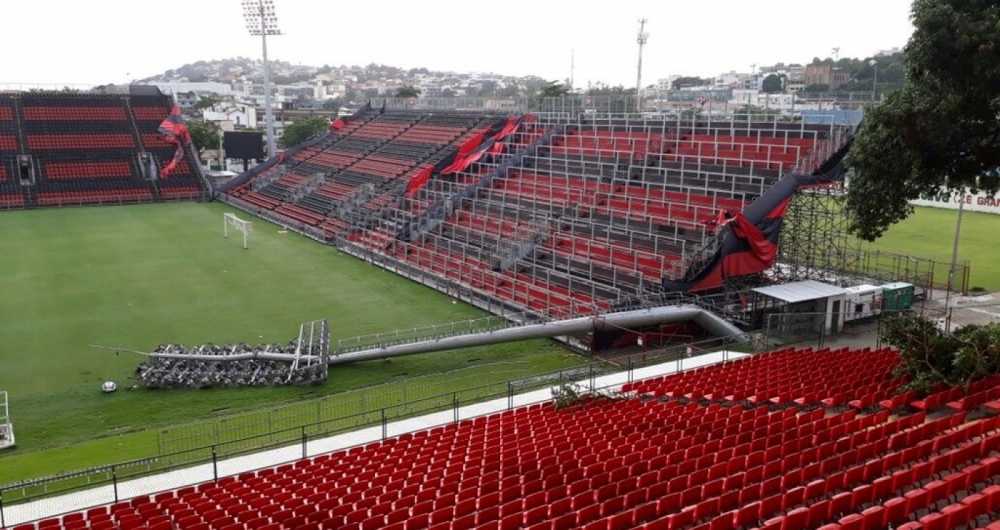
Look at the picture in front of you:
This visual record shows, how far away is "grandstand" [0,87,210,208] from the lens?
56969 millimetres

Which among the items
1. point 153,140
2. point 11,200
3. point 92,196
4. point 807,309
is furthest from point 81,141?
point 807,309

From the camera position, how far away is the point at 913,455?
35.5 feet

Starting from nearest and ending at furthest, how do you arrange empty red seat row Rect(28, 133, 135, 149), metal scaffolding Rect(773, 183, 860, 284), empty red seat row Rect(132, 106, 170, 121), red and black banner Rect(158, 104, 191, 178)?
metal scaffolding Rect(773, 183, 860, 284)
red and black banner Rect(158, 104, 191, 178)
empty red seat row Rect(28, 133, 135, 149)
empty red seat row Rect(132, 106, 170, 121)

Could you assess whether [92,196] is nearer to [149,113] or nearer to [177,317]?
[149,113]

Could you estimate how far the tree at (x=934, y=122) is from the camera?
1617 centimetres

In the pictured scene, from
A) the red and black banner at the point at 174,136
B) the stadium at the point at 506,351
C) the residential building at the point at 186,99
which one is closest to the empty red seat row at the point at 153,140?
the red and black banner at the point at 174,136

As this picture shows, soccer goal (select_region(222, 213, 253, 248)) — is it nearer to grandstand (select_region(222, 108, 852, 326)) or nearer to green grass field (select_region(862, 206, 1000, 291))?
grandstand (select_region(222, 108, 852, 326))

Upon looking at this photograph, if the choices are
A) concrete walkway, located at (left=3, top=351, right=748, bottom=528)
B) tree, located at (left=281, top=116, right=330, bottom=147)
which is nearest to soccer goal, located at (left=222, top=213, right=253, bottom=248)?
concrete walkway, located at (left=3, top=351, right=748, bottom=528)

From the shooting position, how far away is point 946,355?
14688mm

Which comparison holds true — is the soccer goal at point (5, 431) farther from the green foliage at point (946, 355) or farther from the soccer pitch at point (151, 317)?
the green foliage at point (946, 355)

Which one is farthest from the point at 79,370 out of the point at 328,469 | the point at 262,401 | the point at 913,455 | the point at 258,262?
the point at 913,455

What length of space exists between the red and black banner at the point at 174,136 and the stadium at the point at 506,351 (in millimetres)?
9644

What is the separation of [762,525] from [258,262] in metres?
30.3

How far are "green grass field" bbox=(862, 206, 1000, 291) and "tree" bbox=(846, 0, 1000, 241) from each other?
Answer: 1370 centimetres
